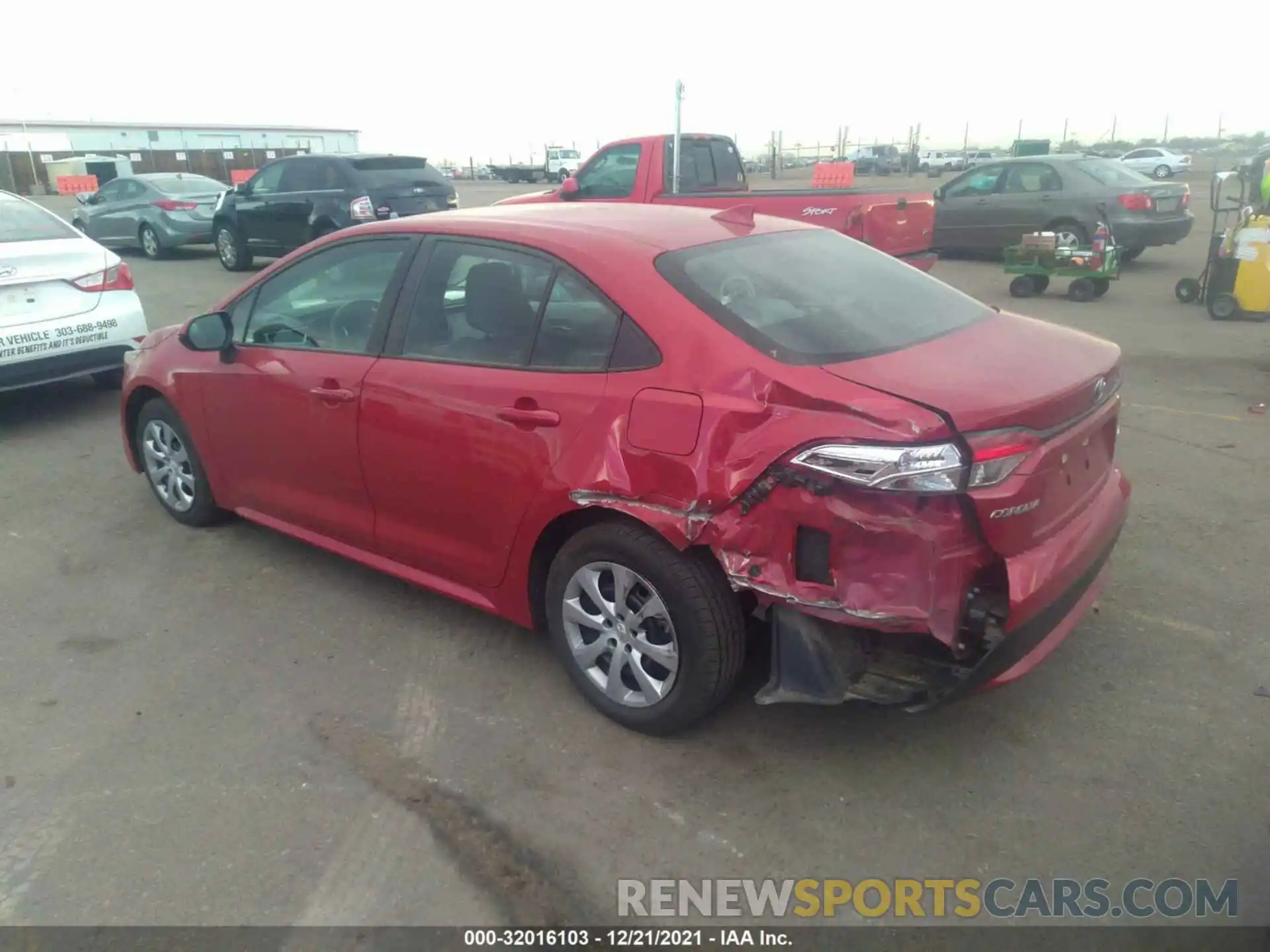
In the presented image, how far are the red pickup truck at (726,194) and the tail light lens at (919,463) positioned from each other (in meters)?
5.85

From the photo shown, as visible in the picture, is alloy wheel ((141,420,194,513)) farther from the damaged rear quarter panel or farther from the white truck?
the white truck

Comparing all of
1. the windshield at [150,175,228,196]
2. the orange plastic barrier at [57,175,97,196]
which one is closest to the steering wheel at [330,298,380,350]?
the windshield at [150,175,228,196]

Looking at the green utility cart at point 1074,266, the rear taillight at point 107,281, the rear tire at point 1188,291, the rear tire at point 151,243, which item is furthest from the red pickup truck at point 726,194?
the rear tire at point 151,243

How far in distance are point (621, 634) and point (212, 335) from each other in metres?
2.51

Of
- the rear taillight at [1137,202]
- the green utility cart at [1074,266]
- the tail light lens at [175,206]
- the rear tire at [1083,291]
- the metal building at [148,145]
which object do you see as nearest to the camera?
the green utility cart at [1074,266]

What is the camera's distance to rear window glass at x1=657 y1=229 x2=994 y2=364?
3018 mm

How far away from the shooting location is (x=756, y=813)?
9.51ft

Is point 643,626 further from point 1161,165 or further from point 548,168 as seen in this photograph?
point 548,168

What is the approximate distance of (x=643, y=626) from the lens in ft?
10.3

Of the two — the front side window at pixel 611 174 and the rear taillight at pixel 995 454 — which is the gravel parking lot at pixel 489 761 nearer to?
the rear taillight at pixel 995 454

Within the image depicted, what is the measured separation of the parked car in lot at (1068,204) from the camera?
12.9 m

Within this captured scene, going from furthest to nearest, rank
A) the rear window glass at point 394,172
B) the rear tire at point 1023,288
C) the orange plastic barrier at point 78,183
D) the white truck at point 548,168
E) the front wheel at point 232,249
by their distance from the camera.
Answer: the white truck at point 548,168
the orange plastic barrier at point 78,183
the front wheel at point 232,249
the rear window glass at point 394,172
the rear tire at point 1023,288

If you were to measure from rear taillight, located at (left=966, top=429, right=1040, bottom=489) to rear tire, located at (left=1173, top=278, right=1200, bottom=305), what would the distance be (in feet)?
33.2

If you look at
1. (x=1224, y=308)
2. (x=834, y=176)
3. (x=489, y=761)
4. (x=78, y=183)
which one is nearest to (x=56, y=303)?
(x=489, y=761)
